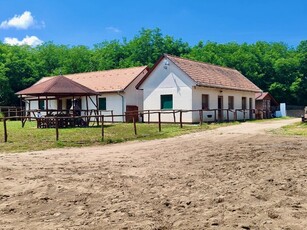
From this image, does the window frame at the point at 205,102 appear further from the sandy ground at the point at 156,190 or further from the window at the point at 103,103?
the sandy ground at the point at 156,190

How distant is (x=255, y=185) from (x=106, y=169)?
3.25 meters

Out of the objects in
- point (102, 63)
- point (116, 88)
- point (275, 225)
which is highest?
point (102, 63)

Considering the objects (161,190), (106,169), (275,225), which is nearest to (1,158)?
(106,169)

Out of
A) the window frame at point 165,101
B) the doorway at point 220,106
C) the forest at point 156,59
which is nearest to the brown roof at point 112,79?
the window frame at point 165,101

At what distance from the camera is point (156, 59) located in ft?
173

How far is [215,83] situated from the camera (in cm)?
2688

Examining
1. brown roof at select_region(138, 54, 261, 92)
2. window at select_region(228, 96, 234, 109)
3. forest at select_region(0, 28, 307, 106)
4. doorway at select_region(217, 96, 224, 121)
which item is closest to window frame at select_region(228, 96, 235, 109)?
window at select_region(228, 96, 234, 109)

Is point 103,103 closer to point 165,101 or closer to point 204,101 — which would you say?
point 165,101

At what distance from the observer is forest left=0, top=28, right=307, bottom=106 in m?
42.9

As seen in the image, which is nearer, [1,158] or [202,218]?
[202,218]

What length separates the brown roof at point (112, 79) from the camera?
28984 mm

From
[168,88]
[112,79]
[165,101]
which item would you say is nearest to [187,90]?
[168,88]

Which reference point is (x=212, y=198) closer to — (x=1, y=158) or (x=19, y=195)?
(x=19, y=195)

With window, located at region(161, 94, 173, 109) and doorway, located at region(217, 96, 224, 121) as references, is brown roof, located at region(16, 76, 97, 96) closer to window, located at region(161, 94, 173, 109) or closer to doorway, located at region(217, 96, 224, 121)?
window, located at region(161, 94, 173, 109)
